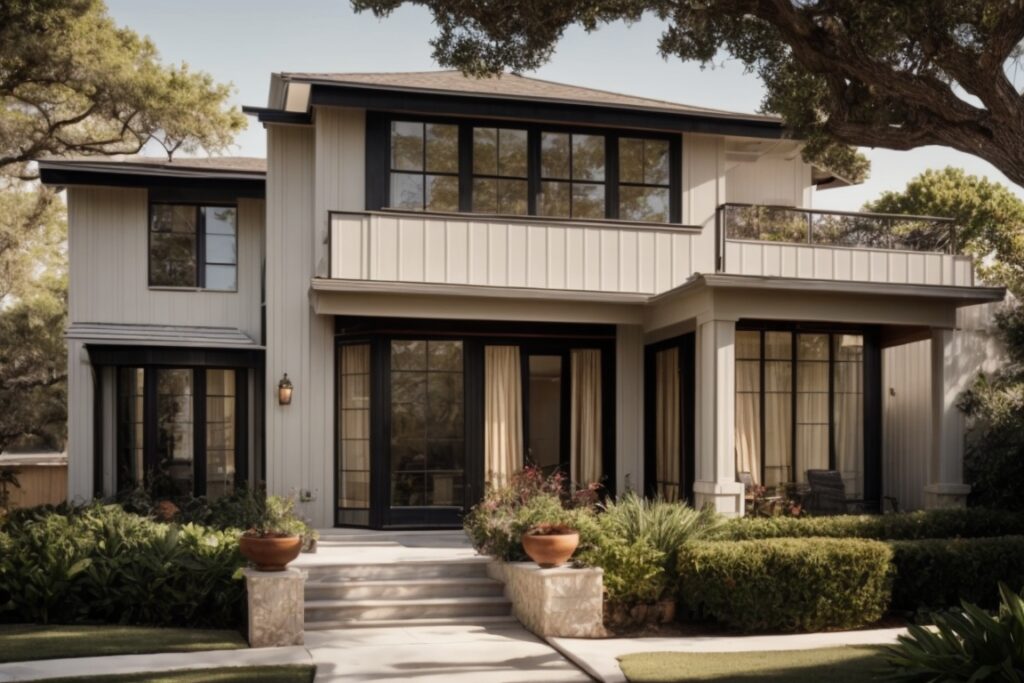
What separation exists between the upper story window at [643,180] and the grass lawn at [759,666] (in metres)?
8.14

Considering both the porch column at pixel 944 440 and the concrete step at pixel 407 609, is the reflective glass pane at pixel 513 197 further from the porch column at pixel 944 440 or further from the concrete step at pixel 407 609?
the concrete step at pixel 407 609

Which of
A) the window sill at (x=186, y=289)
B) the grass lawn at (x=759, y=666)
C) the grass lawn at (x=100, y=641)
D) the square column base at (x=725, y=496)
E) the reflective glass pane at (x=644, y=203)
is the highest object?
the reflective glass pane at (x=644, y=203)

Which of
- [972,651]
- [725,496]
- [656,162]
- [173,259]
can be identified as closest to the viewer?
[972,651]

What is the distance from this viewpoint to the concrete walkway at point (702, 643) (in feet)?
32.9

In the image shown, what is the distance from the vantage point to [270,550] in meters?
10.7

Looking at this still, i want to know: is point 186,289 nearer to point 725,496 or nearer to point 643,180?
point 643,180

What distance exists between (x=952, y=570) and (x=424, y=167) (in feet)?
28.7

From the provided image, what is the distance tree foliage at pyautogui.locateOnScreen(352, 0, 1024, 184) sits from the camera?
31.8 feet

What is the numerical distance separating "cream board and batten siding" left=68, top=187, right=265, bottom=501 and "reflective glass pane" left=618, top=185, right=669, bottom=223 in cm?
556

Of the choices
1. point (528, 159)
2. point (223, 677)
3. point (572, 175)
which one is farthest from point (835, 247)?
point (223, 677)

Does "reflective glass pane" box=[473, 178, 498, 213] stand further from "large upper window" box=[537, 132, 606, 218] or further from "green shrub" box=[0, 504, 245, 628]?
"green shrub" box=[0, 504, 245, 628]

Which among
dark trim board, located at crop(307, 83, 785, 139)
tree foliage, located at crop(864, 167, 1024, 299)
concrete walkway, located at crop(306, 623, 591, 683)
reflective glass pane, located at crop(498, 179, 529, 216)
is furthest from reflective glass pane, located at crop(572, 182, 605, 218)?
tree foliage, located at crop(864, 167, 1024, 299)

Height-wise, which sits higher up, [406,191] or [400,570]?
[406,191]

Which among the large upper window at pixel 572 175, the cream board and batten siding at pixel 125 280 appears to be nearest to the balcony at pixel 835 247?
the large upper window at pixel 572 175
